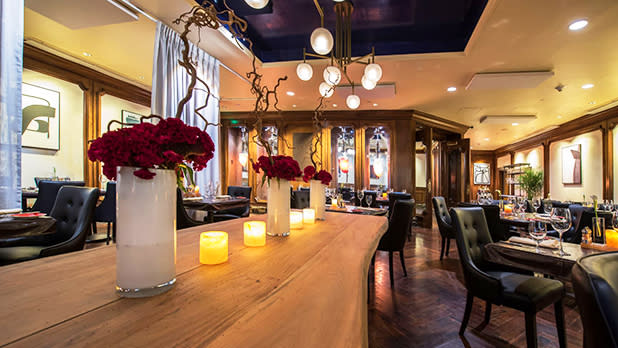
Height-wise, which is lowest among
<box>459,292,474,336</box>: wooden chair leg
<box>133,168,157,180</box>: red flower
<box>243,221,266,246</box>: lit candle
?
<box>459,292,474,336</box>: wooden chair leg

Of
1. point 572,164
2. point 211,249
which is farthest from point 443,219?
point 572,164

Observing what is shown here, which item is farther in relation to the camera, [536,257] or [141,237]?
[536,257]

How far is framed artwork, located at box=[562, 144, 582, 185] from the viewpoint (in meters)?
7.60

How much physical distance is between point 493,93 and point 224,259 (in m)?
6.27

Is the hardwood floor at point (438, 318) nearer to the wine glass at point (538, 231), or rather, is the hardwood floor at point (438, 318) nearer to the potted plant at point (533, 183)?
the wine glass at point (538, 231)

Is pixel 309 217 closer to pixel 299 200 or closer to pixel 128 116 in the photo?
pixel 299 200

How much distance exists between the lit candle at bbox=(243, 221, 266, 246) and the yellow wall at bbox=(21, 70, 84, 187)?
16.9 ft

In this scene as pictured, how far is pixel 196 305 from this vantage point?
54cm

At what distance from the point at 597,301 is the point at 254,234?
3.04 feet

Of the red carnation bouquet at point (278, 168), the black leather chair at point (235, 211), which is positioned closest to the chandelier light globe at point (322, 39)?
the red carnation bouquet at point (278, 168)

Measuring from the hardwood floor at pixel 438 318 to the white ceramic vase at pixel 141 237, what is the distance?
174 centimetres

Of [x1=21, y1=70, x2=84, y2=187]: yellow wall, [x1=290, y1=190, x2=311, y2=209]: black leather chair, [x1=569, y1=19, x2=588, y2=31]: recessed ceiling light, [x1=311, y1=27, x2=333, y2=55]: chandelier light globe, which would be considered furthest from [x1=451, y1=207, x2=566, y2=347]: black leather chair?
[x1=21, y1=70, x2=84, y2=187]: yellow wall

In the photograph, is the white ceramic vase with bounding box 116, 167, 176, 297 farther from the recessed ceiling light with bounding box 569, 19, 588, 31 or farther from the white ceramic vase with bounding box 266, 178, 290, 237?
the recessed ceiling light with bounding box 569, 19, 588, 31

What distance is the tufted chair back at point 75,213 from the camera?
189 centimetres
